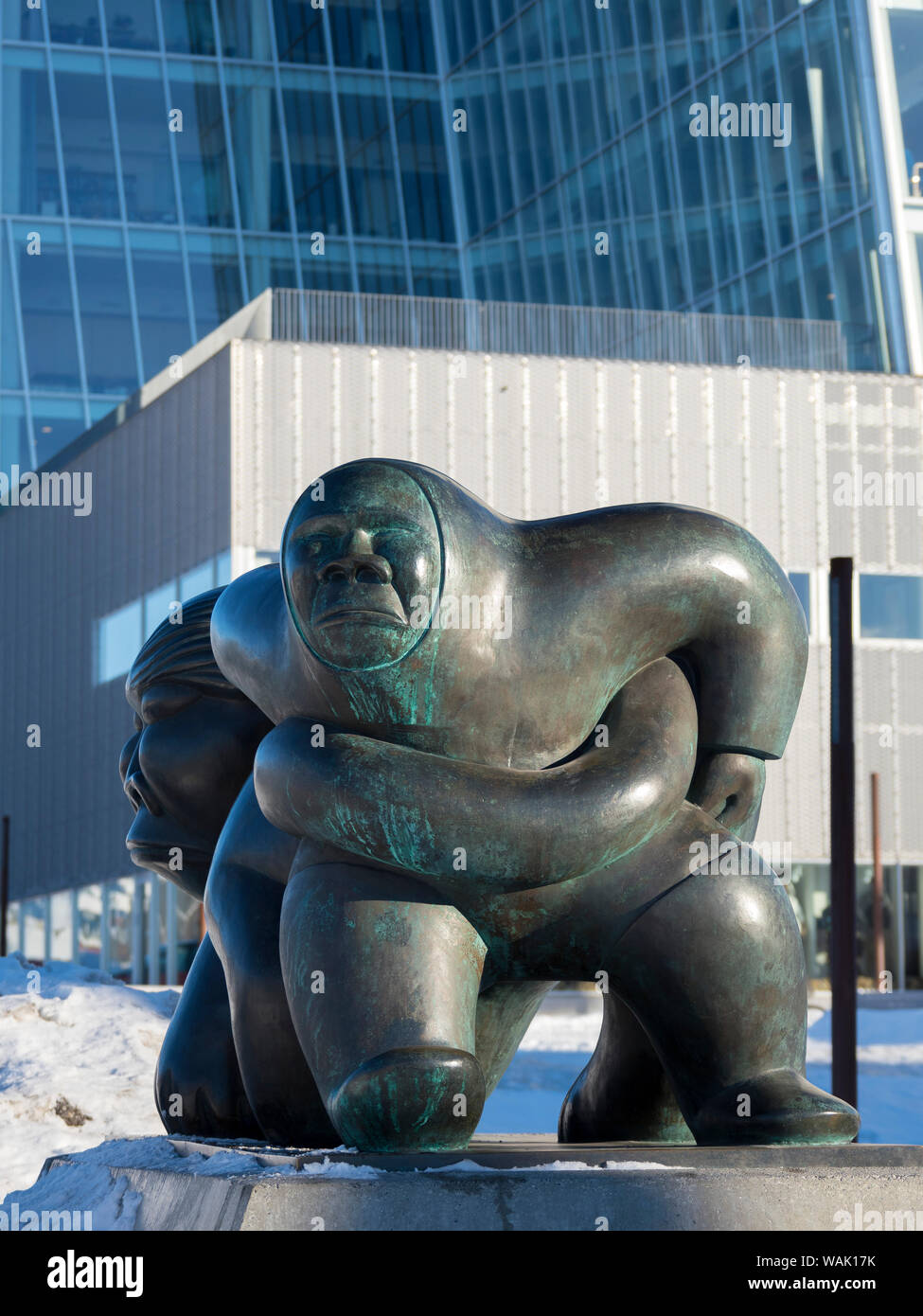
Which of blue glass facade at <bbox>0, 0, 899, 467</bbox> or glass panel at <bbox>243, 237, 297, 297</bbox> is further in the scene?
glass panel at <bbox>243, 237, 297, 297</bbox>

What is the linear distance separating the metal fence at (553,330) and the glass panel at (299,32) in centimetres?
1723

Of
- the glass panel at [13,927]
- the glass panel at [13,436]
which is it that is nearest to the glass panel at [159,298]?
the glass panel at [13,436]

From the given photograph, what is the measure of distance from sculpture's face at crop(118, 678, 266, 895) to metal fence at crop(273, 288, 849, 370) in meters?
20.9

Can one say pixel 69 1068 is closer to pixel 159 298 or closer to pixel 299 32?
pixel 159 298

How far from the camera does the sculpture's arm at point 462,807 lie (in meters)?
2.64

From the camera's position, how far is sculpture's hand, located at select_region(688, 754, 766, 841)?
299cm

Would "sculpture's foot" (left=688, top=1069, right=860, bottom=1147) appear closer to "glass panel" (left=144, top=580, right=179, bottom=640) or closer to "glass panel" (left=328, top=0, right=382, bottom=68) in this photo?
"glass panel" (left=144, top=580, right=179, bottom=640)

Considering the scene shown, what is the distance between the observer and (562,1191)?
2266mm

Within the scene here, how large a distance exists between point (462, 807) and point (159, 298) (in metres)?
37.6

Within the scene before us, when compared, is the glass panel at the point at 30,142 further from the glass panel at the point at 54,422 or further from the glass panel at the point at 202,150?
the glass panel at the point at 54,422

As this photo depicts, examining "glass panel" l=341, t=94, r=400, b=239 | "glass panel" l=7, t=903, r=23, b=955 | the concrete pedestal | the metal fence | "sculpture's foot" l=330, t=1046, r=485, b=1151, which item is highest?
"glass panel" l=341, t=94, r=400, b=239

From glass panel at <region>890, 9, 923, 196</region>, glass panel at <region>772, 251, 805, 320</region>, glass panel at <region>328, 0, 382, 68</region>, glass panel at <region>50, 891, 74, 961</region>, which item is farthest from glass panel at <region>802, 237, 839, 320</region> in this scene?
glass panel at <region>50, 891, 74, 961</region>

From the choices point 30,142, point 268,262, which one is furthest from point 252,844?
point 30,142

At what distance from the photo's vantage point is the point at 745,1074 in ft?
9.12
